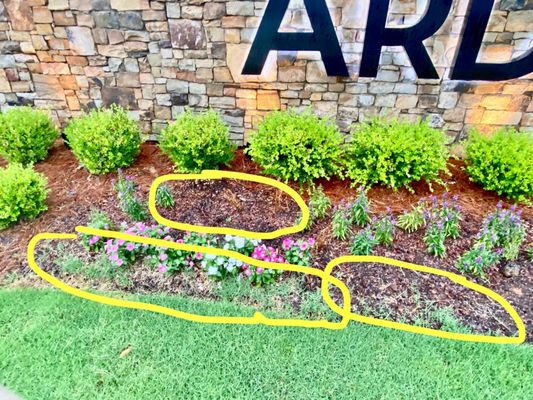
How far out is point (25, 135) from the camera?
4.30 meters

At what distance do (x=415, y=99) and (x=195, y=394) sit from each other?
11.8ft

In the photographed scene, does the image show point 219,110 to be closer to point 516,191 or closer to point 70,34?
point 70,34

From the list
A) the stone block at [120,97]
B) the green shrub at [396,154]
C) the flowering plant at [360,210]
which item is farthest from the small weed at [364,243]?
the stone block at [120,97]

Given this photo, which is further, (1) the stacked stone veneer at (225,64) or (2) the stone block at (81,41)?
(2) the stone block at (81,41)

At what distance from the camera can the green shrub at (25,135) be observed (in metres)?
4.23

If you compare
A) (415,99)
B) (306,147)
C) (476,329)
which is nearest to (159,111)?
(306,147)

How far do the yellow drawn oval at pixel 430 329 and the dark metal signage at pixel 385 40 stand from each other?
2048 millimetres

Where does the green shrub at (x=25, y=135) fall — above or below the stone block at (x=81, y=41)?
below

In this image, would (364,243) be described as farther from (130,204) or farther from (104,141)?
(104,141)

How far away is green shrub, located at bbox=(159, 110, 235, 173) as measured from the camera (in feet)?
12.8

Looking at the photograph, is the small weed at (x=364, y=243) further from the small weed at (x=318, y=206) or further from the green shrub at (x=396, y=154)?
the green shrub at (x=396, y=154)

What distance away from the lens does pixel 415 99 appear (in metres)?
4.20

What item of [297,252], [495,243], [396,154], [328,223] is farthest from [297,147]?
[495,243]

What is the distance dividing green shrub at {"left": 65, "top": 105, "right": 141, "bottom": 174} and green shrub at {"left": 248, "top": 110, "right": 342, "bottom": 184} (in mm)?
1410
